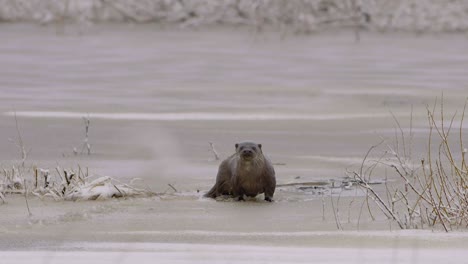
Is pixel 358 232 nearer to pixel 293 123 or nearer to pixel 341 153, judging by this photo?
pixel 341 153

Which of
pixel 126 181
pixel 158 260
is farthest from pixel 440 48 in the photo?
pixel 158 260

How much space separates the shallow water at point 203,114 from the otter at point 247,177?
0.42 ft

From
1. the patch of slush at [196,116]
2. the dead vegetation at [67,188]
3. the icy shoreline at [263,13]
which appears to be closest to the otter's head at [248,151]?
the dead vegetation at [67,188]

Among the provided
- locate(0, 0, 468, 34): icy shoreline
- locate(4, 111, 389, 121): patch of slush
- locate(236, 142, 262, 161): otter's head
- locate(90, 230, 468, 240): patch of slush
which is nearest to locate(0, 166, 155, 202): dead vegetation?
locate(236, 142, 262, 161): otter's head

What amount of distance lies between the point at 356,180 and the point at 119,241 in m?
2.14

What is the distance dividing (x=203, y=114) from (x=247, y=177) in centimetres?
441

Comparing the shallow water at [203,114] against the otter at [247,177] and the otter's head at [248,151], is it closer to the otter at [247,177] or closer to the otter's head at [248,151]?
the otter at [247,177]

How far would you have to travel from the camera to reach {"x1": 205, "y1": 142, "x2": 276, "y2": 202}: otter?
885 centimetres

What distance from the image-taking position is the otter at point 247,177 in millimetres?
8852

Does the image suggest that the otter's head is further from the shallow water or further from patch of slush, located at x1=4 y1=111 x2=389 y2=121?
patch of slush, located at x1=4 y1=111 x2=389 y2=121

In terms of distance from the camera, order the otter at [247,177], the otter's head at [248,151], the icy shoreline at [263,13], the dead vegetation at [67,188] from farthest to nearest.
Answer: the icy shoreline at [263,13], the otter's head at [248,151], the otter at [247,177], the dead vegetation at [67,188]

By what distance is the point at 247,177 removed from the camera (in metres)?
8.95

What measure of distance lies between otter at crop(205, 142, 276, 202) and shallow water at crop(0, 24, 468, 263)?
13cm

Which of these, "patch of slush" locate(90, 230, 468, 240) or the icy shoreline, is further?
the icy shoreline
